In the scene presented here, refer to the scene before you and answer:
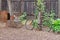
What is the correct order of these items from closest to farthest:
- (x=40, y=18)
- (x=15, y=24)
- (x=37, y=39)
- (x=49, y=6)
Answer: (x=37, y=39) → (x=40, y=18) → (x=15, y=24) → (x=49, y=6)

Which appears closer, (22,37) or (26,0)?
(22,37)

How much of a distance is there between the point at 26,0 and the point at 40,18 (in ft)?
16.7

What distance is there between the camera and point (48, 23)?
31.1 ft

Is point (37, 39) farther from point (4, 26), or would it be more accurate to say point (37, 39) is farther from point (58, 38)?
point (4, 26)

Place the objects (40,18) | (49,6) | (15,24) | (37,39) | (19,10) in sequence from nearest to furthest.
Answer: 1. (37,39)
2. (40,18)
3. (15,24)
4. (19,10)
5. (49,6)

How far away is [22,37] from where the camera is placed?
7.80 m

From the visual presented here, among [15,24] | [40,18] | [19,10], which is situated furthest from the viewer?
[19,10]

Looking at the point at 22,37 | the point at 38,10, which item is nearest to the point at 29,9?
the point at 38,10

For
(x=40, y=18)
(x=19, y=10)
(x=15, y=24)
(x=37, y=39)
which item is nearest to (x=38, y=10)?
(x=40, y=18)

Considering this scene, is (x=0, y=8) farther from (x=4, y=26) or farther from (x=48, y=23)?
(x=48, y=23)

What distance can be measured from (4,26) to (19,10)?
2561 millimetres

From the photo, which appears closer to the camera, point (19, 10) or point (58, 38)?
point (58, 38)

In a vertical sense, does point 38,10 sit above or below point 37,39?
above

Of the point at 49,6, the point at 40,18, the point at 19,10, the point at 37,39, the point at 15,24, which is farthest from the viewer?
the point at 49,6
